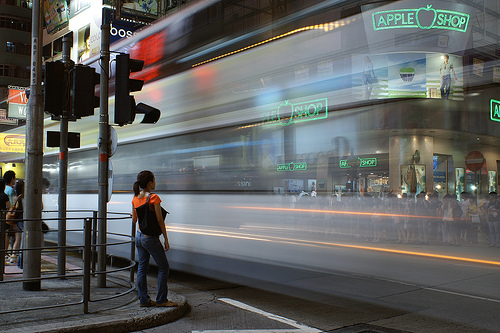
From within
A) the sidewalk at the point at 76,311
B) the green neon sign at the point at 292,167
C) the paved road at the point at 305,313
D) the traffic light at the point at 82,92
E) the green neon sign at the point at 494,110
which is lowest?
the paved road at the point at 305,313

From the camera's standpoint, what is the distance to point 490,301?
23.9ft

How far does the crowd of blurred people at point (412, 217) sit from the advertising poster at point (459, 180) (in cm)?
5

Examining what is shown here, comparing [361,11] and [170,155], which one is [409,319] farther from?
[170,155]

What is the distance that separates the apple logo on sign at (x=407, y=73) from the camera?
5.09m

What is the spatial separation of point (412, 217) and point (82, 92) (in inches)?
203

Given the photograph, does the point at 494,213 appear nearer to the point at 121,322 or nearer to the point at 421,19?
the point at 421,19

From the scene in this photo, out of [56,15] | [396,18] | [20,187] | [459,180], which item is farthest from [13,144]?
[459,180]

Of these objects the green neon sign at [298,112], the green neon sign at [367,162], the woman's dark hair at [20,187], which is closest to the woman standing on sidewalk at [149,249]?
the green neon sign at [298,112]

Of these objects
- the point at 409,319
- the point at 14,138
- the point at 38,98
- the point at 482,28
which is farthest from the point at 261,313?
the point at 14,138

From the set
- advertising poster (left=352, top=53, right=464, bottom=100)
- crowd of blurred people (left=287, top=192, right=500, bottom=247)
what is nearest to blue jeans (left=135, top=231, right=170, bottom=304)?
crowd of blurred people (left=287, top=192, right=500, bottom=247)

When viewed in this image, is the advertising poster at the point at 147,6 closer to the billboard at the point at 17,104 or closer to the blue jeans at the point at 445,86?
the billboard at the point at 17,104

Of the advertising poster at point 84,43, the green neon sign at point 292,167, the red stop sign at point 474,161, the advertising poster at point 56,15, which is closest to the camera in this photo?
the red stop sign at point 474,161

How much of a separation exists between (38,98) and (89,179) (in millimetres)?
3481

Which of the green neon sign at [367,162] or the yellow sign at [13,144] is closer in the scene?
the green neon sign at [367,162]
